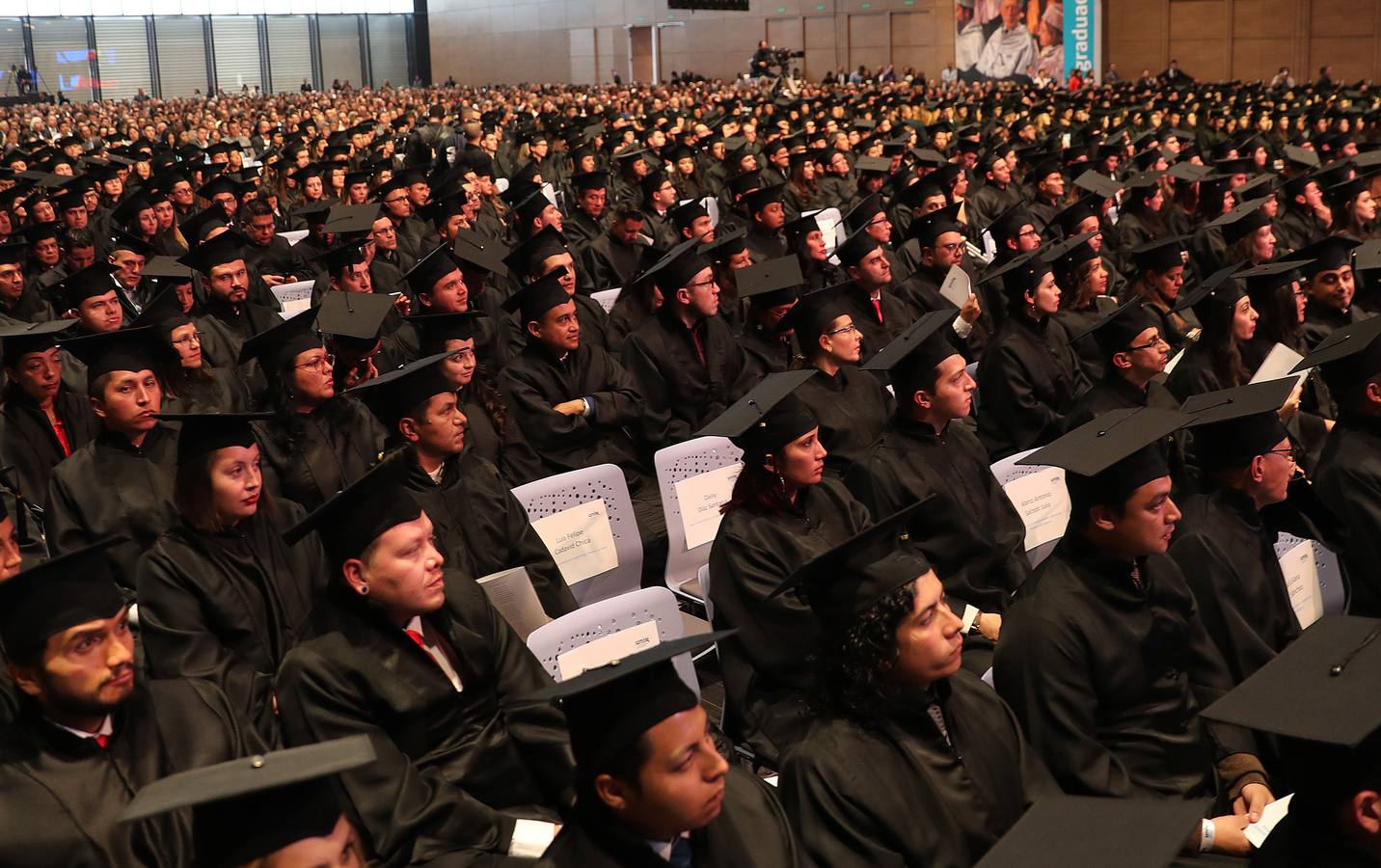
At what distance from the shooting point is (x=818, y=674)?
9.98 feet

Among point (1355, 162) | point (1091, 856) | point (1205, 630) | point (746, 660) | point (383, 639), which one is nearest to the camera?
point (1091, 856)

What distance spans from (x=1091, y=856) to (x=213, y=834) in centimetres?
141

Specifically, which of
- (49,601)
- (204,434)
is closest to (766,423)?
(204,434)

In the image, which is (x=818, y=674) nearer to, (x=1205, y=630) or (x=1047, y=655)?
(x=1047, y=655)

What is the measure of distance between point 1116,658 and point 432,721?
1798 millimetres

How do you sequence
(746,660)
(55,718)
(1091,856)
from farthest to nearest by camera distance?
1. (746,660)
2. (55,718)
3. (1091,856)

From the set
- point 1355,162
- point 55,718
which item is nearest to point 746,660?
point 55,718

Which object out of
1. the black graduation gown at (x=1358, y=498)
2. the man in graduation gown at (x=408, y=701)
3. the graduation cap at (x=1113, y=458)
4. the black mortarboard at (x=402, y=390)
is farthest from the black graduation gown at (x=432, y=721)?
the black graduation gown at (x=1358, y=498)

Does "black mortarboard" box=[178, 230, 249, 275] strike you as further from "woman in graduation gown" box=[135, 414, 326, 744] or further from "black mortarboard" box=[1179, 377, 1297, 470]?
"black mortarboard" box=[1179, 377, 1297, 470]

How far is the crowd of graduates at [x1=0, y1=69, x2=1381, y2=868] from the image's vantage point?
251cm

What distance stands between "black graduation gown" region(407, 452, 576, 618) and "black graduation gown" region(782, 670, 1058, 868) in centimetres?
192

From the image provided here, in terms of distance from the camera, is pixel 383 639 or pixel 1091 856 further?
pixel 383 639

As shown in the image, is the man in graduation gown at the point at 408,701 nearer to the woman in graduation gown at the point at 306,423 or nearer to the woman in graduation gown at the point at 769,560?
the woman in graduation gown at the point at 769,560

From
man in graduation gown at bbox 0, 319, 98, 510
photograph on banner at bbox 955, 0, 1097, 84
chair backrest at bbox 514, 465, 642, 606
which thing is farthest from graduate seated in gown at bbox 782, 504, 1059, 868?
photograph on banner at bbox 955, 0, 1097, 84
